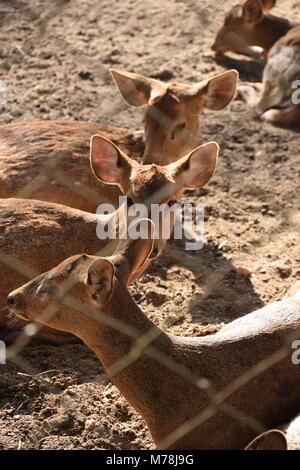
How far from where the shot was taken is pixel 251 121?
728 centimetres

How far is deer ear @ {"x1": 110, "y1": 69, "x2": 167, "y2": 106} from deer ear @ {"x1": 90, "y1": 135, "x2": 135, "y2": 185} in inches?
45.8

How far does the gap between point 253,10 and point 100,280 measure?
4880mm

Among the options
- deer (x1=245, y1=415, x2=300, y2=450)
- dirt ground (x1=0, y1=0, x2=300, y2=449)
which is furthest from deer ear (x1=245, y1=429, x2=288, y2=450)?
dirt ground (x1=0, y1=0, x2=300, y2=449)

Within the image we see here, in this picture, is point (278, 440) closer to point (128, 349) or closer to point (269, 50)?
point (128, 349)

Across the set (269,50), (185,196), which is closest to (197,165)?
(185,196)

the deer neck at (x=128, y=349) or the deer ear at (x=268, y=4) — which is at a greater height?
the deer neck at (x=128, y=349)

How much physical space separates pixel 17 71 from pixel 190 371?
13.8ft

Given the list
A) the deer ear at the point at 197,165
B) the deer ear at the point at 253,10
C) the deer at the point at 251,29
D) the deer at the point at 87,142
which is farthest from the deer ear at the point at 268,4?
the deer ear at the point at 197,165

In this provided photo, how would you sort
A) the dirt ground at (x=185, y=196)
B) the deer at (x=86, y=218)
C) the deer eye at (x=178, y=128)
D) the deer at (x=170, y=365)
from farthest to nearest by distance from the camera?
the deer eye at (x=178, y=128) < the deer at (x=86, y=218) < the dirt ground at (x=185, y=196) < the deer at (x=170, y=365)

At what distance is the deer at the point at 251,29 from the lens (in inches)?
316

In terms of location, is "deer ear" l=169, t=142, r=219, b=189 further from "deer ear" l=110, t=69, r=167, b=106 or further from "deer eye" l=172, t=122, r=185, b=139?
"deer ear" l=110, t=69, r=167, b=106

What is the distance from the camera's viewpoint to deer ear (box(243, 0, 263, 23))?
797 centimetres

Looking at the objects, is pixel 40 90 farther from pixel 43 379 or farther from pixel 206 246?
pixel 43 379

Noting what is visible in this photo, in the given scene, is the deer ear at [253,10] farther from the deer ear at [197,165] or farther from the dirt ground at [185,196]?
the deer ear at [197,165]
